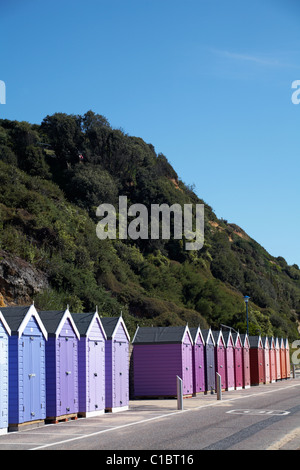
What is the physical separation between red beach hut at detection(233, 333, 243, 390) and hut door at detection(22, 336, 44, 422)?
75.4ft

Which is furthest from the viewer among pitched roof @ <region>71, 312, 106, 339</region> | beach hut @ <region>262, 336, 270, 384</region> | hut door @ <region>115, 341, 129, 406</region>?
beach hut @ <region>262, 336, 270, 384</region>

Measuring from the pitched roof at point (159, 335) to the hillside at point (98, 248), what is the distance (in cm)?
808

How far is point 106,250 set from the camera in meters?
54.9

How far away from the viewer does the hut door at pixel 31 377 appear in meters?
16.3

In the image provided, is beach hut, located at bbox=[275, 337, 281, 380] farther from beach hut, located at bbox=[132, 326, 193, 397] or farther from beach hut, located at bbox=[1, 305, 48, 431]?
beach hut, located at bbox=[1, 305, 48, 431]

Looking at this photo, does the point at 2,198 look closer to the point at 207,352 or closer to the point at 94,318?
the point at 207,352

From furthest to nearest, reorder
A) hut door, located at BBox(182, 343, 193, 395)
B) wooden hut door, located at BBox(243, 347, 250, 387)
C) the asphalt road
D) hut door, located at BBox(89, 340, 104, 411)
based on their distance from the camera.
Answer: wooden hut door, located at BBox(243, 347, 250, 387) < hut door, located at BBox(182, 343, 193, 395) < hut door, located at BBox(89, 340, 104, 411) < the asphalt road

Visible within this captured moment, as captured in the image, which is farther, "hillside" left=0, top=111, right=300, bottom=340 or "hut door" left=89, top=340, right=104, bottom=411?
"hillside" left=0, top=111, right=300, bottom=340

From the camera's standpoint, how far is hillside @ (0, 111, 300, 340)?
41.8m

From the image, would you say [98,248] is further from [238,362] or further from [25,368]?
[25,368]

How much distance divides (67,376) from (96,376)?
213cm

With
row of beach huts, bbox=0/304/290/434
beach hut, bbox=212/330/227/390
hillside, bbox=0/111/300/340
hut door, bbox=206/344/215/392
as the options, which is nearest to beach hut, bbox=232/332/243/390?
beach hut, bbox=212/330/227/390
